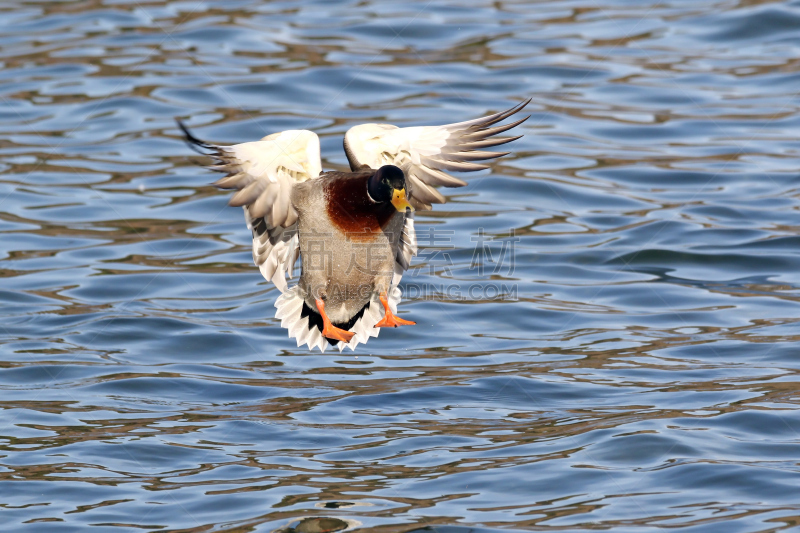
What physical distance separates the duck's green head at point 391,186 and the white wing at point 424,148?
47 centimetres

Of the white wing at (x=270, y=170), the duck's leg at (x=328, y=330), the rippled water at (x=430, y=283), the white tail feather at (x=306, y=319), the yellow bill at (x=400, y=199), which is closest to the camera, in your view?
the rippled water at (x=430, y=283)

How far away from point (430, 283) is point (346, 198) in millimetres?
3128

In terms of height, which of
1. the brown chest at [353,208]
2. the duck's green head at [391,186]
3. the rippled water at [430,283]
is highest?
the duck's green head at [391,186]

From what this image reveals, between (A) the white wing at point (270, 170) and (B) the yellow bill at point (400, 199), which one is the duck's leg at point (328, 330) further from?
(B) the yellow bill at point (400, 199)

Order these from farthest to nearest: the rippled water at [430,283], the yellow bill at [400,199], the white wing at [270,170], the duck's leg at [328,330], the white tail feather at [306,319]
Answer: the white tail feather at [306,319], the duck's leg at [328,330], the white wing at [270,170], the yellow bill at [400,199], the rippled water at [430,283]

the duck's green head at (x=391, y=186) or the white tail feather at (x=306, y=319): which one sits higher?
the duck's green head at (x=391, y=186)

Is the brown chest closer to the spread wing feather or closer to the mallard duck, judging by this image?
the mallard duck

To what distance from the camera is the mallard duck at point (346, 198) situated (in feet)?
19.2

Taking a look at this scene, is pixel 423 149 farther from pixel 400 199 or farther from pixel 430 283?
pixel 430 283

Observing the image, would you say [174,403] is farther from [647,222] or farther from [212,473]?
[647,222]

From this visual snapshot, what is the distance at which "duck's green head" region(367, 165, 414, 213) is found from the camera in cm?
559

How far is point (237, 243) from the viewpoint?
31.3 ft

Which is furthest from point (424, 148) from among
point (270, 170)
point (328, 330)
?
point (328, 330)

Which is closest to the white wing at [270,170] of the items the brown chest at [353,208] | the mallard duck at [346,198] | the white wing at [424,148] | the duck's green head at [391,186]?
the mallard duck at [346,198]
